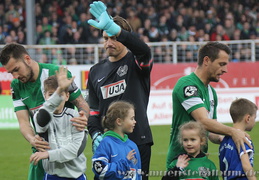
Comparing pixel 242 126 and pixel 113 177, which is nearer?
pixel 113 177

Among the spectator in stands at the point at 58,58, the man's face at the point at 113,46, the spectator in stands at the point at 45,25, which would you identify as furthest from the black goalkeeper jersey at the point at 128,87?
the spectator in stands at the point at 45,25

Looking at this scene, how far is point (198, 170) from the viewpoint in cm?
516

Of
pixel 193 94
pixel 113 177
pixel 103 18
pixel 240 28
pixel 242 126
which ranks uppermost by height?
pixel 240 28

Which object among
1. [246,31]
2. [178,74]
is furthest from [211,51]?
[246,31]

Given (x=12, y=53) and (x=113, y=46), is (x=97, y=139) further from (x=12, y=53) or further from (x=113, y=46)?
(x=12, y=53)

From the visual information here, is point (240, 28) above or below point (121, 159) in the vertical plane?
above

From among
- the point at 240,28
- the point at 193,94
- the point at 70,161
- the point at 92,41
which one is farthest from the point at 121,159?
the point at 240,28

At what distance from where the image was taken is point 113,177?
16.4ft

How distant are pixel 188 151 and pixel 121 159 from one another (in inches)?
26.7

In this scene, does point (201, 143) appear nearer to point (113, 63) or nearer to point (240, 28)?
point (113, 63)

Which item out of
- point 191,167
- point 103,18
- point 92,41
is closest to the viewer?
point 103,18

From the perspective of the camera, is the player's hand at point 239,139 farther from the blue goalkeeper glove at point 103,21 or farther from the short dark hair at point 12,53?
the short dark hair at point 12,53

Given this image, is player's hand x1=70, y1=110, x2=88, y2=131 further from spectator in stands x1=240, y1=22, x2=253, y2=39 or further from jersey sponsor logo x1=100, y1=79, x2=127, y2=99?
spectator in stands x1=240, y1=22, x2=253, y2=39

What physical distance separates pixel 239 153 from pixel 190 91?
750 mm
